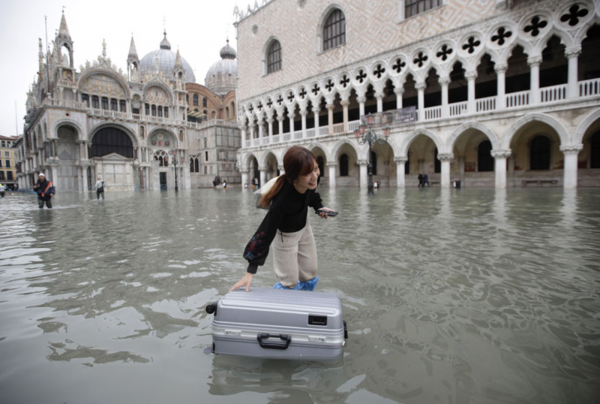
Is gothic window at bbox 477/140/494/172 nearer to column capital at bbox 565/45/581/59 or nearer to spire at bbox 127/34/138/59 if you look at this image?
column capital at bbox 565/45/581/59

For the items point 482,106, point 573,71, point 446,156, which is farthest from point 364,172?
point 573,71

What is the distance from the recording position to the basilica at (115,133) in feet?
116

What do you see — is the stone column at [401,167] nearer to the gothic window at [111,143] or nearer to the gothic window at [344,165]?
the gothic window at [344,165]

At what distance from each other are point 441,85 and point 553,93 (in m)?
5.94

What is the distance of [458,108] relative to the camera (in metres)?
20.7

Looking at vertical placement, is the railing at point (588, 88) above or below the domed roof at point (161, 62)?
below

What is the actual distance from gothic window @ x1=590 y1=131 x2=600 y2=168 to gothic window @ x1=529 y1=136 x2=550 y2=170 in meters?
2.08

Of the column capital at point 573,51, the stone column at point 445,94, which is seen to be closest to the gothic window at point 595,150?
the column capital at point 573,51

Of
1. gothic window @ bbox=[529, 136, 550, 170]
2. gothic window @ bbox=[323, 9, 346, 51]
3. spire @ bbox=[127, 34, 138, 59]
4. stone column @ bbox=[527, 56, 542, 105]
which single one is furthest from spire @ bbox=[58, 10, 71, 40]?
gothic window @ bbox=[529, 136, 550, 170]

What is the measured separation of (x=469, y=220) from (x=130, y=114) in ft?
135

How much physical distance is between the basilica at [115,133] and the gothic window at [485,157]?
2593 cm

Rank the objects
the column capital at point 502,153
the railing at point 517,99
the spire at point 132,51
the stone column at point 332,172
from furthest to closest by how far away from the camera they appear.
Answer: the spire at point 132,51 < the stone column at point 332,172 < the column capital at point 502,153 < the railing at point 517,99

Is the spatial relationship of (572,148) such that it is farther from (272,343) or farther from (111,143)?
(111,143)

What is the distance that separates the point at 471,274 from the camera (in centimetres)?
368
